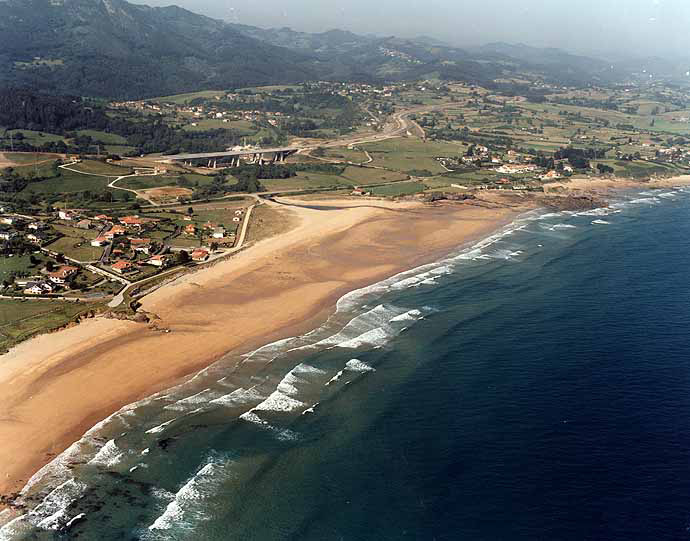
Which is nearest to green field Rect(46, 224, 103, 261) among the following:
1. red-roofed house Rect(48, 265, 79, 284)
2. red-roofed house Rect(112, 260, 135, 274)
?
red-roofed house Rect(112, 260, 135, 274)

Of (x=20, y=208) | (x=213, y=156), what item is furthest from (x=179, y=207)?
(x=213, y=156)

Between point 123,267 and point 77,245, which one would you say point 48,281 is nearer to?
point 123,267

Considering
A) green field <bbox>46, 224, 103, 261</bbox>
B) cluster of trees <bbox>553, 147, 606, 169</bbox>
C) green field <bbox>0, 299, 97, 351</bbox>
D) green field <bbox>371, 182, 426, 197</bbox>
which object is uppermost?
cluster of trees <bbox>553, 147, 606, 169</bbox>

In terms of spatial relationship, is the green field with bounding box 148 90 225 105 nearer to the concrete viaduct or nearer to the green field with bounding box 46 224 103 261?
the concrete viaduct

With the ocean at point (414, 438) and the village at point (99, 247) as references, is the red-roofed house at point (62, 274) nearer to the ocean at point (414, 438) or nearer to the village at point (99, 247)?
the village at point (99, 247)

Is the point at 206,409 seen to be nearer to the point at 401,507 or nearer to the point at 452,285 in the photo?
the point at 401,507
